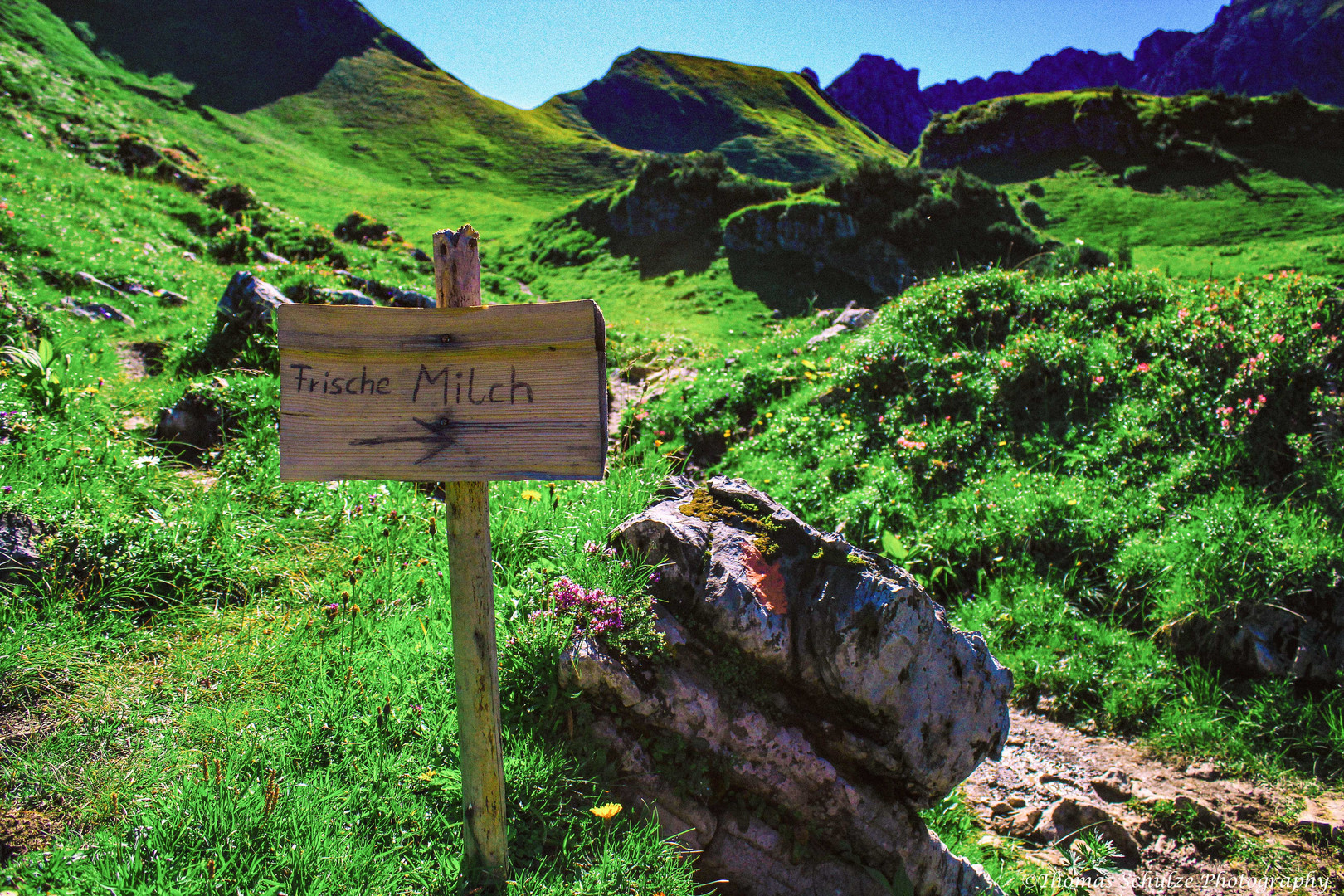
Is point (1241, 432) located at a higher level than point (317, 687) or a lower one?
higher

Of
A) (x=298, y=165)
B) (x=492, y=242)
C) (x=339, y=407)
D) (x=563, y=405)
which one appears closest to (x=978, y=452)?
(x=563, y=405)

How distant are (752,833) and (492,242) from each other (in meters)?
35.7

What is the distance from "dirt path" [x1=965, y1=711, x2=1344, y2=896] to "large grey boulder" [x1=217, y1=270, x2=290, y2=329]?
27.5 ft

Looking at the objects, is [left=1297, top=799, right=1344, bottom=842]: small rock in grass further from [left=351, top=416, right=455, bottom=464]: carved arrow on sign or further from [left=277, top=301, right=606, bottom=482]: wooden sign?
[left=351, top=416, right=455, bottom=464]: carved arrow on sign

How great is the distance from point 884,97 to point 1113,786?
670 feet

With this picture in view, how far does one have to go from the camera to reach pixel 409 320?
7.47 feet

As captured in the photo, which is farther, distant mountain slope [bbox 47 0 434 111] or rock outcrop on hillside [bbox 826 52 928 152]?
rock outcrop on hillside [bbox 826 52 928 152]

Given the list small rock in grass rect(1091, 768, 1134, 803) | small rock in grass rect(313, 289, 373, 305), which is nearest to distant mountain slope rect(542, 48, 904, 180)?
small rock in grass rect(313, 289, 373, 305)

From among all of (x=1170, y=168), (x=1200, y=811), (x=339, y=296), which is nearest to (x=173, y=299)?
(x=339, y=296)

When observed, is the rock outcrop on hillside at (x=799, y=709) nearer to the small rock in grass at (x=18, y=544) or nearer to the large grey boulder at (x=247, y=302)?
the small rock in grass at (x=18, y=544)

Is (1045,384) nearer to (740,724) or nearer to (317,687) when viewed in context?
(740,724)

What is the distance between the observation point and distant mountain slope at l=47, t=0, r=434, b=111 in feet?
204

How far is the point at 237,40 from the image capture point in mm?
76625

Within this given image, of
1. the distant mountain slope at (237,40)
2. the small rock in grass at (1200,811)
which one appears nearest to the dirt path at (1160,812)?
the small rock in grass at (1200,811)
